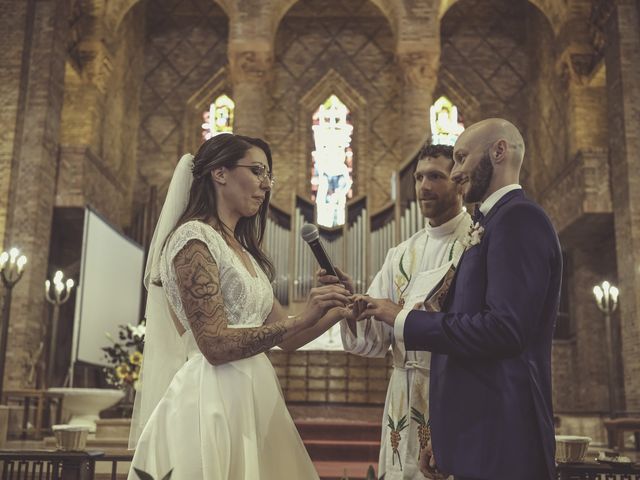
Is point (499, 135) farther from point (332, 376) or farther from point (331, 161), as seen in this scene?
point (331, 161)

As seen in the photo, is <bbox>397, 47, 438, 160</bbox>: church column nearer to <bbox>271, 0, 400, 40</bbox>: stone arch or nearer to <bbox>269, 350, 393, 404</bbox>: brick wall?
<bbox>271, 0, 400, 40</bbox>: stone arch

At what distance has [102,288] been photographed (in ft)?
40.8

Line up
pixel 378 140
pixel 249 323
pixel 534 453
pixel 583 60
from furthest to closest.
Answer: pixel 378 140, pixel 583 60, pixel 249 323, pixel 534 453

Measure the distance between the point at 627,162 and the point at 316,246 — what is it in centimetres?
1042

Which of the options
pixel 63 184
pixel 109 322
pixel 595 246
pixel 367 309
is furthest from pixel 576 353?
pixel 367 309

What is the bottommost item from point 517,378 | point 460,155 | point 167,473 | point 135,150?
point 167,473

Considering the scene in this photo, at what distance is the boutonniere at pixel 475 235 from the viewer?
2.20m

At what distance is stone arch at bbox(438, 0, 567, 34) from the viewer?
14062mm

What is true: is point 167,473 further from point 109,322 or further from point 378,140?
point 378,140

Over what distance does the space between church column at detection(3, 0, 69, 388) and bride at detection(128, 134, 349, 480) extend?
8.90m

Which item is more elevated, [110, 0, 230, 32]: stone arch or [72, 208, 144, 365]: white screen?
[110, 0, 230, 32]: stone arch

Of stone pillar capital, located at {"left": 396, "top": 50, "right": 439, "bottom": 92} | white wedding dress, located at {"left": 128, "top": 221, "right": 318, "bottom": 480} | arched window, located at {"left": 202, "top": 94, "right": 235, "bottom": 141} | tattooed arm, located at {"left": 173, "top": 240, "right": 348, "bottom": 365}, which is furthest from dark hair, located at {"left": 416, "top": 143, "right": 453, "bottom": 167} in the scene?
arched window, located at {"left": 202, "top": 94, "right": 235, "bottom": 141}

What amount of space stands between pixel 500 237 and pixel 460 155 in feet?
1.08

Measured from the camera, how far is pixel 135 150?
16.4 meters
